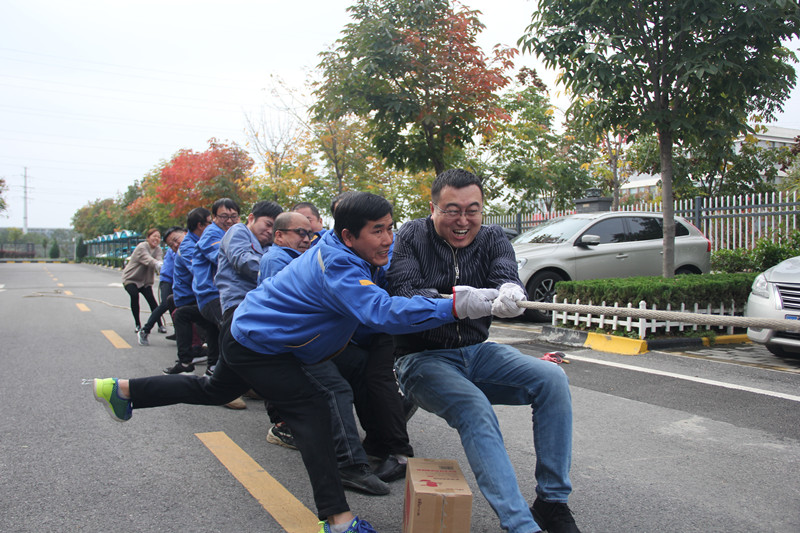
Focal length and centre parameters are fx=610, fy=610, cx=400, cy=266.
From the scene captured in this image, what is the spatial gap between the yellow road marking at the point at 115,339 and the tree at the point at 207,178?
44.4 ft

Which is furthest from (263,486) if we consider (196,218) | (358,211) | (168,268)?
(168,268)

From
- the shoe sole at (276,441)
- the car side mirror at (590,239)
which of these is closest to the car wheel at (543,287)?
the car side mirror at (590,239)

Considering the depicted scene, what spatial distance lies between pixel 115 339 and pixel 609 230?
799 centimetres

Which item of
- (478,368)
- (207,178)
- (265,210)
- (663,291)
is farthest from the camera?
(207,178)

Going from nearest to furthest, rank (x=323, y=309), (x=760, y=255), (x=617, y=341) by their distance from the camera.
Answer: (x=323, y=309)
(x=617, y=341)
(x=760, y=255)

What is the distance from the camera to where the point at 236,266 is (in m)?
4.79

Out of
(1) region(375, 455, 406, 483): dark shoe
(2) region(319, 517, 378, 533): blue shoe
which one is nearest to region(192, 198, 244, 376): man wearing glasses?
(1) region(375, 455, 406, 483): dark shoe

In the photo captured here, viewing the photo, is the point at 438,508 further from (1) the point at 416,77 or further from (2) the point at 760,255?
(2) the point at 760,255

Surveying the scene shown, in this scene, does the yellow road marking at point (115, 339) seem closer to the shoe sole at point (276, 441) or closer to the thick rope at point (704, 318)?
the shoe sole at point (276, 441)

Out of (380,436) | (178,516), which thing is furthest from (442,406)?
(178,516)

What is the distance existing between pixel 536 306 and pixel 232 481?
6.64 ft

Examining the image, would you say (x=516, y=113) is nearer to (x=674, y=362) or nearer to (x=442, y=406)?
(x=674, y=362)

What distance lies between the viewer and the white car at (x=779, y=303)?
6.13 meters

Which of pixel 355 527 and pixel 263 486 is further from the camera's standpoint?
pixel 263 486
